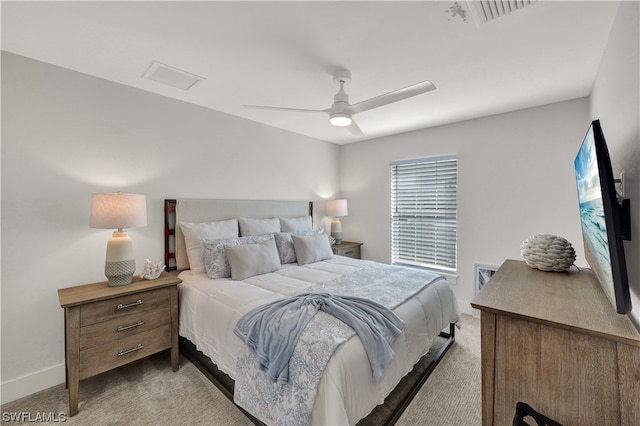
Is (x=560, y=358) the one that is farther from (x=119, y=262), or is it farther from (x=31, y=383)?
(x=31, y=383)

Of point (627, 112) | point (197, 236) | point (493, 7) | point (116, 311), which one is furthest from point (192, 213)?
point (627, 112)

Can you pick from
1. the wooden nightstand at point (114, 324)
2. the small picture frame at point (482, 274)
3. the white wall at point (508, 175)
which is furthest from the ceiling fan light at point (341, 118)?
the small picture frame at point (482, 274)

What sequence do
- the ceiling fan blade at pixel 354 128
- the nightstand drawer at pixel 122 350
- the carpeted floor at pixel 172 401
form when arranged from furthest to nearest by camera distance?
1. the ceiling fan blade at pixel 354 128
2. the nightstand drawer at pixel 122 350
3. the carpeted floor at pixel 172 401

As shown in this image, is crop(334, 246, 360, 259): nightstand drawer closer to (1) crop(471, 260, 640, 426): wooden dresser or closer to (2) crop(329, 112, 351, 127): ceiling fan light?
(2) crop(329, 112, 351, 127): ceiling fan light

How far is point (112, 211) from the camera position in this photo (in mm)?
2080

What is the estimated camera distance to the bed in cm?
136

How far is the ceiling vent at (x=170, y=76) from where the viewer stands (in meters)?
2.20

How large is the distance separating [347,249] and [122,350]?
305cm

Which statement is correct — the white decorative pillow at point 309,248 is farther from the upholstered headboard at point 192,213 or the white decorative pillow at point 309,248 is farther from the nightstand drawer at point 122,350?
the nightstand drawer at point 122,350

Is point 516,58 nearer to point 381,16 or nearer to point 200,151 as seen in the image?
point 381,16

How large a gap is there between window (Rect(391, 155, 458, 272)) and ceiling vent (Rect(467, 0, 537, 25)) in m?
2.23

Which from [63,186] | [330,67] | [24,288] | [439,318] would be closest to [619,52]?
[330,67]

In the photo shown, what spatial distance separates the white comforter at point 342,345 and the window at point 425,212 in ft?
4.58

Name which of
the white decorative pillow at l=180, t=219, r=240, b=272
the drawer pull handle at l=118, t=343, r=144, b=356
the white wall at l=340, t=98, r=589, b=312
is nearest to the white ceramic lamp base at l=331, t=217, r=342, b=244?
the white wall at l=340, t=98, r=589, b=312
